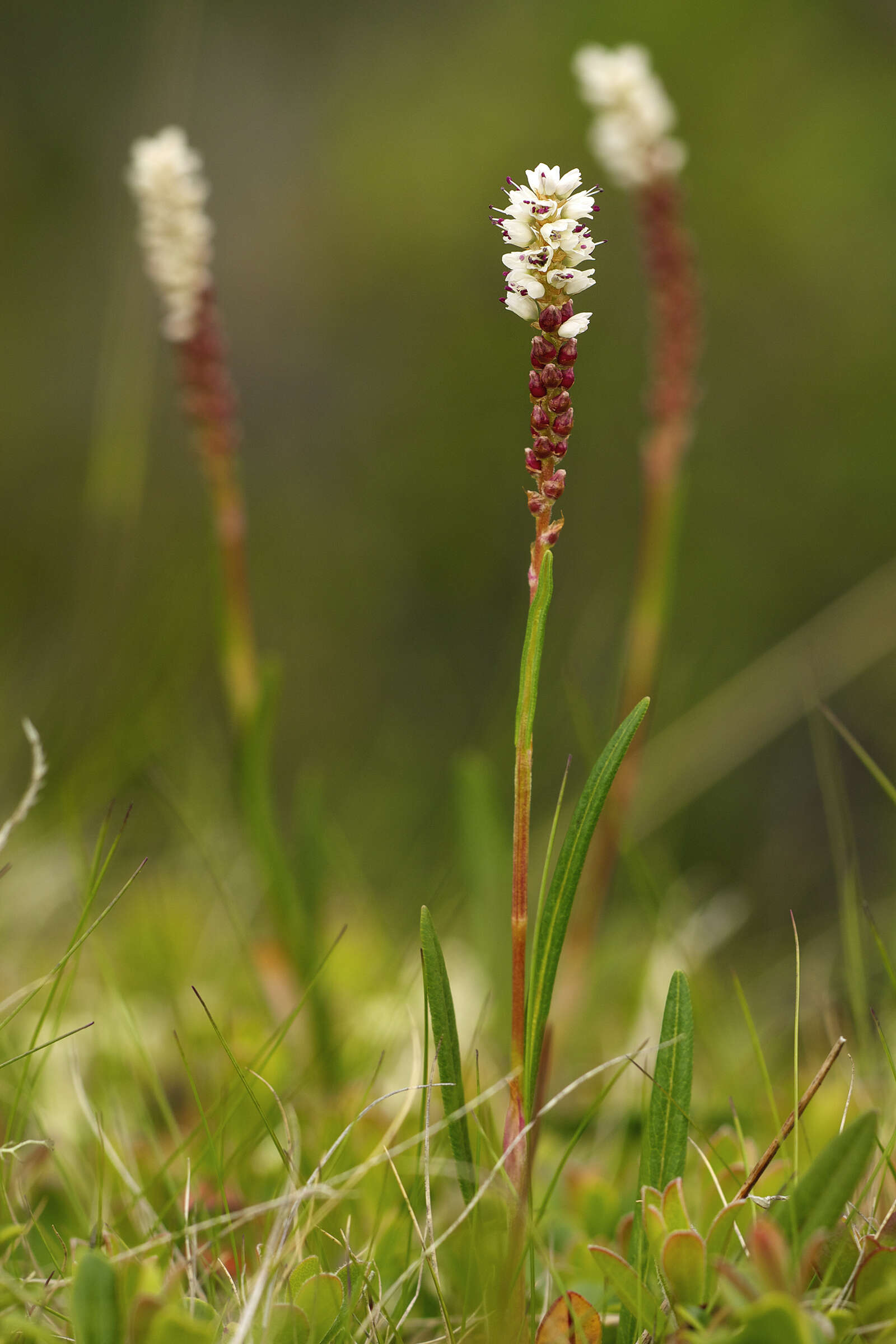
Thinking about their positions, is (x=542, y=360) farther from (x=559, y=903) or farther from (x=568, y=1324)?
(x=568, y=1324)

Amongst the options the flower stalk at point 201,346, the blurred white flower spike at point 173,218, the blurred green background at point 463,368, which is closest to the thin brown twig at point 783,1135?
the flower stalk at point 201,346

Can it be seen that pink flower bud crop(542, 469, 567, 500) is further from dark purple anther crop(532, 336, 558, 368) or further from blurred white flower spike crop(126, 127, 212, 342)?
blurred white flower spike crop(126, 127, 212, 342)

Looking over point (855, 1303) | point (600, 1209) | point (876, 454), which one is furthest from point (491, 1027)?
point (876, 454)

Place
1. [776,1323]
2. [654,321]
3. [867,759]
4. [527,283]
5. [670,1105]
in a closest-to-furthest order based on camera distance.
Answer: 1. [776,1323]
2. [527,283]
3. [670,1105]
4. [867,759]
5. [654,321]

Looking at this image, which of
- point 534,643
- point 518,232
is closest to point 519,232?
point 518,232

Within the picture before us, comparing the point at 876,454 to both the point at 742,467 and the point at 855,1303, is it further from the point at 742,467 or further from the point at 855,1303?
the point at 855,1303

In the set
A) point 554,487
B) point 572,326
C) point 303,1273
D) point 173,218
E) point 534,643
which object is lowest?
point 303,1273

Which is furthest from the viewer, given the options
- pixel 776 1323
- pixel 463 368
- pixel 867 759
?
pixel 463 368
